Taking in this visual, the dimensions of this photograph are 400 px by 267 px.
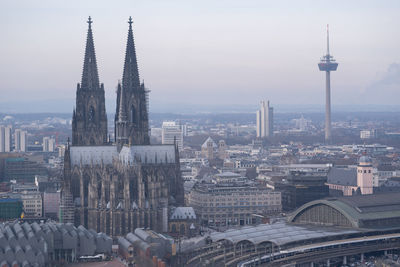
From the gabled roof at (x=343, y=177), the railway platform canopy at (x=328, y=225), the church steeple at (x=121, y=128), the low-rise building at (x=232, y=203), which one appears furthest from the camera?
the gabled roof at (x=343, y=177)

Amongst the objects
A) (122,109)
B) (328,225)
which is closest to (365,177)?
Result: (328,225)

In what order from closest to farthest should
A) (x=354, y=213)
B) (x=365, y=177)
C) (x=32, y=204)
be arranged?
(x=354, y=213) < (x=32, y=204) < (x=365, y=177)

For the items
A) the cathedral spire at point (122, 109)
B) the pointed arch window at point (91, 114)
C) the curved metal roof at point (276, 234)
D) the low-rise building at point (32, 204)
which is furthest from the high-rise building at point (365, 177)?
the low-rise building at point (32, 204)

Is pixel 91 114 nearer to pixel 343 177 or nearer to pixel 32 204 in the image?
pixel 32 204

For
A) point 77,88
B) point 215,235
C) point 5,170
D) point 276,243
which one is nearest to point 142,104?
point 77,88

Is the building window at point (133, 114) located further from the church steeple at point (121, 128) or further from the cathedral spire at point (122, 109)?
the church steeple at point (121, 128)

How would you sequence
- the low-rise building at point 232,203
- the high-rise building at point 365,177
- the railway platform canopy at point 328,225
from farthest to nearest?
the high-rise building at point 365,177
the low-rise building at point 232,203
the railway platform canopy at point 328,225

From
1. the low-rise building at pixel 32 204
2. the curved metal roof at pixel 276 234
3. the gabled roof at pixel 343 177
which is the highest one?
the gabled roof at pixel 343 177

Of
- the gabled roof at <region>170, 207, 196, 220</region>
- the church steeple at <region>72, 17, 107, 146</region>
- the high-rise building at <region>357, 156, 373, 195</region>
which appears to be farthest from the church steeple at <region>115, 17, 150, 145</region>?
the high-rise building at <region>357, 156, 373, 195</region>
